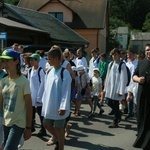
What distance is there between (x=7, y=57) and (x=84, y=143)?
3.49 metres

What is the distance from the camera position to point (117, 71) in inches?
346

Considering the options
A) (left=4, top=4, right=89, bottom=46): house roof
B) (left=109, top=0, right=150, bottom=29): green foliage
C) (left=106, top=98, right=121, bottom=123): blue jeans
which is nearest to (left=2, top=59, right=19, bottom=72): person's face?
(left=106, top=98, right=121, bottom=123): blue jeans

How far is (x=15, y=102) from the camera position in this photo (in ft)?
14.5

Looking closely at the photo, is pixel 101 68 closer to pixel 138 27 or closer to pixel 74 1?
pixel 74 1

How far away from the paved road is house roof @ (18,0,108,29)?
35550 millimetres

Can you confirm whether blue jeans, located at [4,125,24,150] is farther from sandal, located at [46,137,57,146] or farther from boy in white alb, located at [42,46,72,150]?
sandal, located at [46,137,57,146]

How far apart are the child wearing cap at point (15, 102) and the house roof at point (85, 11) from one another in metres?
40.1

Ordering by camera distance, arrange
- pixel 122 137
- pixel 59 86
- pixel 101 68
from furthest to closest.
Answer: pixel 101 68 < pixel 122 137 < pixel 59 86

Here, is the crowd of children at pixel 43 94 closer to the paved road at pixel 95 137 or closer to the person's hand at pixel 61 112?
the person's hand at pixel 61 112

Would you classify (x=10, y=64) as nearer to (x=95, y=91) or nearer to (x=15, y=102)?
(x=15, y=102)

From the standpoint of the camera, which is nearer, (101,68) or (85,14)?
(101,68)

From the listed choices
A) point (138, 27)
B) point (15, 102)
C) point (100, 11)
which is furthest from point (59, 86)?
point (138, 27)

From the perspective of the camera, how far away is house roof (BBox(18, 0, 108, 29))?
44.8m

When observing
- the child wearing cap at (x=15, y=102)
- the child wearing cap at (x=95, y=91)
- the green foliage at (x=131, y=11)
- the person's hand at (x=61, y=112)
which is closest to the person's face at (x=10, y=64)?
the child wearing cap at (x=15, y=102)
